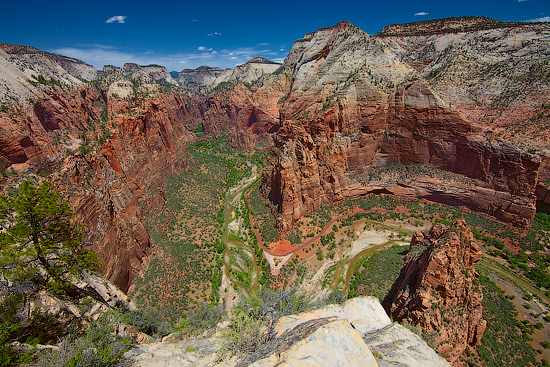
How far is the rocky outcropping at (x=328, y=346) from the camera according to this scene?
7922 mm

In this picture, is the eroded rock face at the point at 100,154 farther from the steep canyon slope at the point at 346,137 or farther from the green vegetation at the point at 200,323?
the green vegetation at the point at 200,323

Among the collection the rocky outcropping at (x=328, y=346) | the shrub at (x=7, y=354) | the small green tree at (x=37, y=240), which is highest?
the small green tree at (x=37, y=240)

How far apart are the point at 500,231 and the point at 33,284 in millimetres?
53714

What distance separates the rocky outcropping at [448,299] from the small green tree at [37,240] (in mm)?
23669

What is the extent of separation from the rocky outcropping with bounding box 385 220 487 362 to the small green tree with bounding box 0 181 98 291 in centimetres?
2367

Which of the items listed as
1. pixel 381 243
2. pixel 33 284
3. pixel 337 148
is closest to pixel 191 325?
pixel 33 284

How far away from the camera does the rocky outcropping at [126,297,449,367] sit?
7922mm

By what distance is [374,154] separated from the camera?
47.1m

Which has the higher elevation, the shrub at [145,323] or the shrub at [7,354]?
the shrub at [7,354]

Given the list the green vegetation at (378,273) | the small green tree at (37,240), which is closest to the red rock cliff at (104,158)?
the small green tree at (37,240)

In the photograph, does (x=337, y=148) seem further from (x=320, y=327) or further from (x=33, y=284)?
(x=33, y=284)

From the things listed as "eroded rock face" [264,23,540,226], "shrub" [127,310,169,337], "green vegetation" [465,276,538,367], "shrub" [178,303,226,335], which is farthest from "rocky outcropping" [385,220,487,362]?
"eroded rock face" [264,23,540,226]

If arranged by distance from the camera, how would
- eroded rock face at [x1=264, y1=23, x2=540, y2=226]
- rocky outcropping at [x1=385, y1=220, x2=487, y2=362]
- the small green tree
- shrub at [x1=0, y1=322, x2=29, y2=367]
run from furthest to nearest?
eroded rock face at [x1=264, y1=23, x2=540, y2=226]
rocky outcropping at [x1=385, y1=220, x2=487, y2=362]
the small green tree
shrub at [x1=0, y1=322, x2=29, y2=367]

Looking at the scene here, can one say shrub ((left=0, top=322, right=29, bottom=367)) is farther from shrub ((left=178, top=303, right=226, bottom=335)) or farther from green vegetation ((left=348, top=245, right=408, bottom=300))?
green vegetation ((left=348, top=245, right=408, bottom=300))
